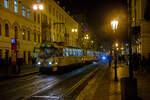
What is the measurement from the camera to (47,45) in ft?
73.8

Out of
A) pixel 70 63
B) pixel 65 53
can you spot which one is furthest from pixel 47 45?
pixel 70 63

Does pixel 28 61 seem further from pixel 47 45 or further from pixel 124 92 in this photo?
pixel 124 92

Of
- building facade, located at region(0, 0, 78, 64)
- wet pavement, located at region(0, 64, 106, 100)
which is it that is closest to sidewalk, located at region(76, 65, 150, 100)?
wet pavement, located at region(0, 64, 106, 100)

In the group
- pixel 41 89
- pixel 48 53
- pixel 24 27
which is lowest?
pixel 41 89

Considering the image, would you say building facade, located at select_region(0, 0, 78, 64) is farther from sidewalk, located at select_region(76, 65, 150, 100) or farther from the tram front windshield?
sidewalk, located at select_region(76, 65, 150, 100)

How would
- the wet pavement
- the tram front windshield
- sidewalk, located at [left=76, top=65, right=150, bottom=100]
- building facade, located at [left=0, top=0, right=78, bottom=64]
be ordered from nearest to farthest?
sidewalk, located at [left=76, top=65, right=150, bottom=100], the wet pavement, the tram front windshield, building facade, located at [left=0, top=0, right=78, bottom=64]

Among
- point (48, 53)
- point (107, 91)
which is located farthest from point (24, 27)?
point (107, 91)

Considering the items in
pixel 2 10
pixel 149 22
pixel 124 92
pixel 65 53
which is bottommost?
pixel 124 92

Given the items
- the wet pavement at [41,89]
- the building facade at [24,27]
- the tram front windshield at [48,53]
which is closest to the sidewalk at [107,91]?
the wet pavement at [41,89]

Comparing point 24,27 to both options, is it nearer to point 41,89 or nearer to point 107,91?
point 41,89

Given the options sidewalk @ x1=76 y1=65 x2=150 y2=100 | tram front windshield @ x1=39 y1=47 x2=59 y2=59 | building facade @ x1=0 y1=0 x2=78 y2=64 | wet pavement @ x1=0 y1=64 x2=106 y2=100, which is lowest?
wet pavement @ x1=0 y1=64 x2=106 y2=100

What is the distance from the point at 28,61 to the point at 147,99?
1284 inches

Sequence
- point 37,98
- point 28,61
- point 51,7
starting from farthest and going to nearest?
point 51,7 < point 28,61 < point 37,98

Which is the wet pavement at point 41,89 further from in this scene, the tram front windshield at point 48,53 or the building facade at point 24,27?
the building facade at point 24,27
